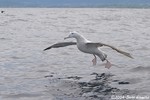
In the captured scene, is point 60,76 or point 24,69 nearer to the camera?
point 60,76

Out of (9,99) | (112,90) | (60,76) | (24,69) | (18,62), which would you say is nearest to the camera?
(9,99)

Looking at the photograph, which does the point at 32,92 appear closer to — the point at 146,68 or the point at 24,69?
the point at 24,69

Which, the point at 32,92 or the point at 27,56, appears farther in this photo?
the point at 27,56

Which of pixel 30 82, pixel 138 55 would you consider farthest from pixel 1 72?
pixel 138 55

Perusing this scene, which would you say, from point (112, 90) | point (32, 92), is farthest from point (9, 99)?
point (112, 90)

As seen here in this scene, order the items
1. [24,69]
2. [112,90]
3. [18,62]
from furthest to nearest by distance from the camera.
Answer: [18,62] → [24,69] → [112,90]

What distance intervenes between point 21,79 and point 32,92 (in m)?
2.25

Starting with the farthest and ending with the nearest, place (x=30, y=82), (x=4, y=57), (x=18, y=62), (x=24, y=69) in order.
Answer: (x=4, y=57) < (x=18, y=62) < (x=24, y=69) < (x=30, y=82)

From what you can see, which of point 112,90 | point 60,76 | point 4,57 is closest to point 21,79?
point 60,76

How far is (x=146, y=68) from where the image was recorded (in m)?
19.8

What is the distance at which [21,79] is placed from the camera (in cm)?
1734

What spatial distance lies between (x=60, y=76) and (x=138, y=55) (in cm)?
690

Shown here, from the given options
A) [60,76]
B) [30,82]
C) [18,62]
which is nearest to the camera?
[30,82]

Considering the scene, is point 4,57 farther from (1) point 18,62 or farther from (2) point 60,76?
(2) point 60,76
